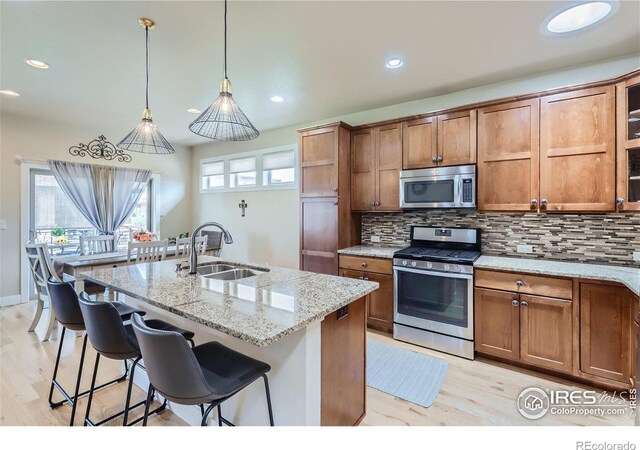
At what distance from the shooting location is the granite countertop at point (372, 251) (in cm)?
317

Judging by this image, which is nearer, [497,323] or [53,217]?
[497,323]

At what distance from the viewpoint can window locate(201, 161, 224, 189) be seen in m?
5.52

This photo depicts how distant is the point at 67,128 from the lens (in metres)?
4.50

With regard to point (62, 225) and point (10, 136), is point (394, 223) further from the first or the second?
point (10, 136)

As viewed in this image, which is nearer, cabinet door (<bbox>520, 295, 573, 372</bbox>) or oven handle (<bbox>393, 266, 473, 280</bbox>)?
cabinet door (<bbox>520, 295, 573, 372</bbox>)

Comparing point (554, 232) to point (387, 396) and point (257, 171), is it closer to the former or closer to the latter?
point (387, 396)

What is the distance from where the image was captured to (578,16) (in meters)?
2.06

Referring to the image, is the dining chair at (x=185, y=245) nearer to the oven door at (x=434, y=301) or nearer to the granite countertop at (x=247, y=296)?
the granite countertop at (x=247, y=296)

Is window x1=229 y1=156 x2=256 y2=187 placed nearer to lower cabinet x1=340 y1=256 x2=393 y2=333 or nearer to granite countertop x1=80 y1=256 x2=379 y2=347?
lower cabinet x1=340 y1=256 x2=393 y2=333

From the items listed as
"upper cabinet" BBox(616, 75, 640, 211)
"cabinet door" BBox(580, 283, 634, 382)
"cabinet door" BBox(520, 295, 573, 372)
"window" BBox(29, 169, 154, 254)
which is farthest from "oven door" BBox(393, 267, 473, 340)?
"window" BBox(29, 169, 154, 254)

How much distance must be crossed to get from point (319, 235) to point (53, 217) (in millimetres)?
4070

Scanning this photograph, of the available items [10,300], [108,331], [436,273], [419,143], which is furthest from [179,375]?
[10,300]

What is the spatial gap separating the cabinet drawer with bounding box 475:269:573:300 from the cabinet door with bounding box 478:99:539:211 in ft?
1.99
